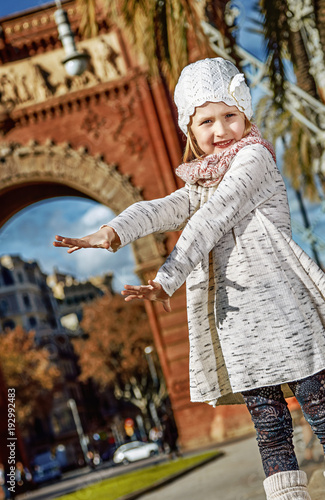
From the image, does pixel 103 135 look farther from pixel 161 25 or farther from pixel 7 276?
pixel 7 276

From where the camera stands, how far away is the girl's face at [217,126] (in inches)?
126

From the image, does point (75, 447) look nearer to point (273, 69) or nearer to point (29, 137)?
point (29, 137)

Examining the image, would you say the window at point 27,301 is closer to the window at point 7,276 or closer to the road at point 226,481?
the window at point 7,276

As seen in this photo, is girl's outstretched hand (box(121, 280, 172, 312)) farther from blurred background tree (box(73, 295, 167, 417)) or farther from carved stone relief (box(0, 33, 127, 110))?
blurred background tree (box(73, 295, 167, 417))

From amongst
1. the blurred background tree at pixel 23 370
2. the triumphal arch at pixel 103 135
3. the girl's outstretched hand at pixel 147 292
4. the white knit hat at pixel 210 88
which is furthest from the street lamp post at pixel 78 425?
the girl's outstretched hand at pixel 147 292

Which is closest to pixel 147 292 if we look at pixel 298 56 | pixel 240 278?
pixel 240 278

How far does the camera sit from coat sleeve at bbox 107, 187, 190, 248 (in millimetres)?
2988

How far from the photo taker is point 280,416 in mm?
2912

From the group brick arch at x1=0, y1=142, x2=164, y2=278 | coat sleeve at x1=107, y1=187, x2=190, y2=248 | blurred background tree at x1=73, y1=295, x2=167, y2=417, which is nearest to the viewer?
coat sleeve at x1=107, y1=187, x2=190, y2=248

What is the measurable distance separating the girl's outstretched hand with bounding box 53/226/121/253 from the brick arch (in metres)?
13.9

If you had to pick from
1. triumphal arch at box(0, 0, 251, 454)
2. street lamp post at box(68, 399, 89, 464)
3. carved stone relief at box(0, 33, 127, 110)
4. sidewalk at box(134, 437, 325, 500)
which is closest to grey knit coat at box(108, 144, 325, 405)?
sidewalk at box(134, 437, 325, 500)

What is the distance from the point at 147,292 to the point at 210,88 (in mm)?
948

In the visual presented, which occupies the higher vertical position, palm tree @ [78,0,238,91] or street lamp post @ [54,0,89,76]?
street lamp post @ [54,0,89,76]

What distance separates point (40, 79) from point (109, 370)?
29090 millimetres
